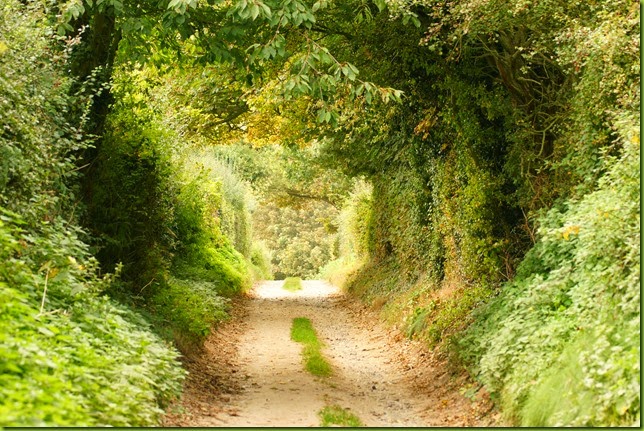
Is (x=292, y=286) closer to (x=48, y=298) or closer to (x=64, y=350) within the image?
(x=48, y=298)

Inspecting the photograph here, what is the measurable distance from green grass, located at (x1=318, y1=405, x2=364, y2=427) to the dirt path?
153 millimetres

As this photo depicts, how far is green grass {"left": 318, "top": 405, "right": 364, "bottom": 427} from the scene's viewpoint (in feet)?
28.3

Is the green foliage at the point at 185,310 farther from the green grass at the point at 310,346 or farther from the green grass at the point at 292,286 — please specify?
the green grass at the point at 292,286

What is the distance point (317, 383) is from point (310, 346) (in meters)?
3.63

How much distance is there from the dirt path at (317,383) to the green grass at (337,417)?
6.0 inches

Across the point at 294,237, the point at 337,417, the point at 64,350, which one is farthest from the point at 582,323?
the point at 294,237

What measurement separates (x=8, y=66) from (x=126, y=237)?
4306mm

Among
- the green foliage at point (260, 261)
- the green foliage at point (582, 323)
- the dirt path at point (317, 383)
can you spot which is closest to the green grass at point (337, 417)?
the dirt path at point (317, 383)

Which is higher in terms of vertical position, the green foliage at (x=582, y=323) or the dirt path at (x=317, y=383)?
the green foliage at (x=582, y=323)

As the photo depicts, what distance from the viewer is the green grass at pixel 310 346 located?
12.4 m

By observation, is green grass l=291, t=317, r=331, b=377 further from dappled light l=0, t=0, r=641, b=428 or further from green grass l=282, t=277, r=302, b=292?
green grass l=282, t=277, r=302, b=292

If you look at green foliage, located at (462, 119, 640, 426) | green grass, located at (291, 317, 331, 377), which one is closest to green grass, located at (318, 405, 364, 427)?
green foliage, located at (462, 119, 640, 426)

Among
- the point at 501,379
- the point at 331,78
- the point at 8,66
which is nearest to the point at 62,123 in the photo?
the point at 8,66

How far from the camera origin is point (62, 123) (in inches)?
402
